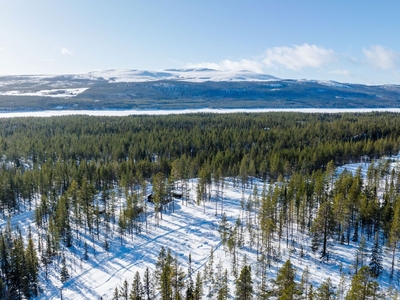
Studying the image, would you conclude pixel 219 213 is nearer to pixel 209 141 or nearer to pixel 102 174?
pixel 102 174

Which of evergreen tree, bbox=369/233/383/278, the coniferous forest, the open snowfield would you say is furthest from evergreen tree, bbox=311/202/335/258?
evergreen tree, bbox=369/233/383/278

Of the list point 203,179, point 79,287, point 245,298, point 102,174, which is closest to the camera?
point 245,298

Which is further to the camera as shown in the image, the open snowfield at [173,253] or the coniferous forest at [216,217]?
the open snowfield at [173,253]

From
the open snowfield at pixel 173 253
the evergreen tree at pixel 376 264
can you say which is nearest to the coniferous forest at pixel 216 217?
the evergreen tree at pixel 376 264

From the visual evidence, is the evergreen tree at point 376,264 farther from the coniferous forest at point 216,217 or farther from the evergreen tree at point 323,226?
the evergreen tree at point 323,226

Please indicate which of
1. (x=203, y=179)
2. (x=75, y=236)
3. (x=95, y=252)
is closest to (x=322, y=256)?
(x=203, y=179)
